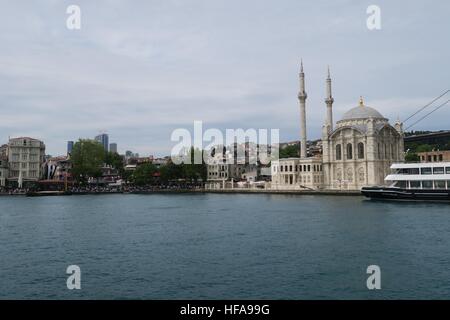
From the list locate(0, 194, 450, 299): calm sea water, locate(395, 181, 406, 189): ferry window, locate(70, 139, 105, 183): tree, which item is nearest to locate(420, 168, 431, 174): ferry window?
locate(395, 181, 406, 189): ferry window

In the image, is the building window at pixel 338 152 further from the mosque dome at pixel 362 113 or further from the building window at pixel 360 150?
the mosque dome at pixel 362 113

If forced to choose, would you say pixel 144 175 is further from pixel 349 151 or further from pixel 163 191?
pixel 349 151

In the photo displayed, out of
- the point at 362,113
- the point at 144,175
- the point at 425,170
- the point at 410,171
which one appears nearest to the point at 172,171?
the point at 144,175

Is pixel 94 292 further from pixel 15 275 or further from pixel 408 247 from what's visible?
pixel 408 247

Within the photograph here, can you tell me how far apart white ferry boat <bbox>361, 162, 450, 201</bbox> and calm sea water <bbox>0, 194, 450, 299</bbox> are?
674 inches

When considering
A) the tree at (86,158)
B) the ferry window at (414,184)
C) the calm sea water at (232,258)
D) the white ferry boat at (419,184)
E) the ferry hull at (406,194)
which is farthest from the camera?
the tree at (86,158)

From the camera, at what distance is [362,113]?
90312 mm

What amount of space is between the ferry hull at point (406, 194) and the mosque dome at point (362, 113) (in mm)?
33265

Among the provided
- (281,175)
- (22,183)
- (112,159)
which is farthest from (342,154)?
(22,183)

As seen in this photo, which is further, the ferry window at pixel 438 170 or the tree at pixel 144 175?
the tree at pixel 144 175

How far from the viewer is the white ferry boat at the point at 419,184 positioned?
53.8m

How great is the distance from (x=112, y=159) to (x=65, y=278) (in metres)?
110

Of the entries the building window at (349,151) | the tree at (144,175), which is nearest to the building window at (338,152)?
the building window at (349,151)

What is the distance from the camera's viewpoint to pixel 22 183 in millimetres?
110250
